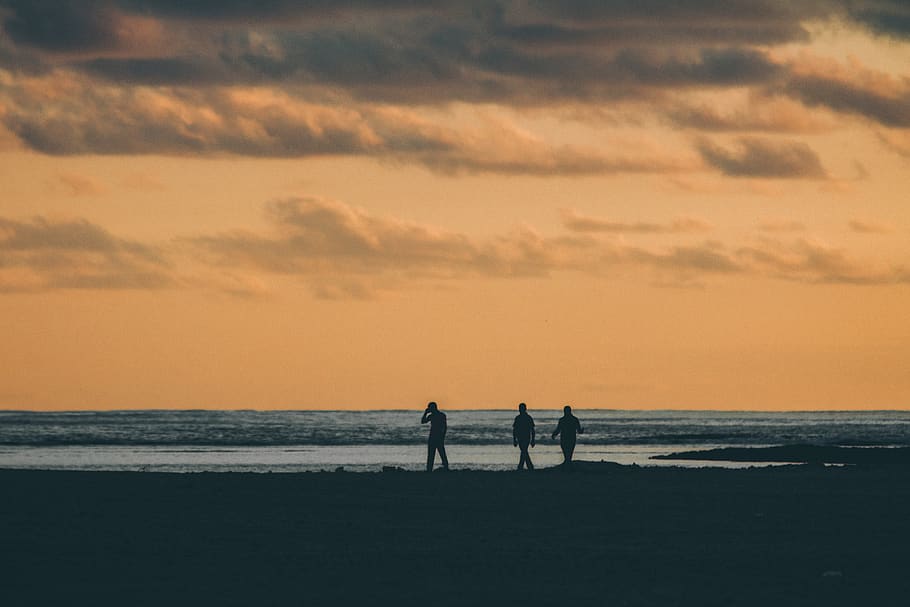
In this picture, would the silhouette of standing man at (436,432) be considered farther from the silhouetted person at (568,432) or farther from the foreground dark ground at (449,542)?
the foreground dark ground at (449,542)

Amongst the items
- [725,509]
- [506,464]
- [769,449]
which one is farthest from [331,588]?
[769,449]

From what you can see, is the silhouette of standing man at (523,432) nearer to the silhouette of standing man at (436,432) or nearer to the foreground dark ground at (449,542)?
→ the silhouette of standing man at (436,432)

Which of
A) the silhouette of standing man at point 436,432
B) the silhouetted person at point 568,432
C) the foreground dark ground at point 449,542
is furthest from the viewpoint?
the silhouetted person at point 568,432

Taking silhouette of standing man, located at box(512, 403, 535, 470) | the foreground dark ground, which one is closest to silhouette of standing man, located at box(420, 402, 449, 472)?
silhouette of standing man, located at box(512, 403, 535, 470)

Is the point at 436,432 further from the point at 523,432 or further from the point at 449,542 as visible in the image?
the point at 449,542

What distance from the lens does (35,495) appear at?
25.0 meters

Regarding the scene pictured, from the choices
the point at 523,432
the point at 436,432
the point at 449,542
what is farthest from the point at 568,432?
the point at 449,542

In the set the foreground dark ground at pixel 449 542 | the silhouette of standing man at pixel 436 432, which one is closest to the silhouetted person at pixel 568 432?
the silhouette of standing man at pixel 436 432

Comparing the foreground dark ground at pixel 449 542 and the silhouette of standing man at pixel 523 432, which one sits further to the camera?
the silhouette of standing man at pixel 523 432

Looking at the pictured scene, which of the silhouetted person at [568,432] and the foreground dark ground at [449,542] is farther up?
the silhouetted person at [568,432]

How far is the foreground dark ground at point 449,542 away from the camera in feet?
46.0

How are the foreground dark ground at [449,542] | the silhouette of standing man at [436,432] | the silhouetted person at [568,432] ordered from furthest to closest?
1. the silhouetted person at [568,432]
2. the silhouette of standing man at [436,432]
3. the foreground dark ground at [449,542]

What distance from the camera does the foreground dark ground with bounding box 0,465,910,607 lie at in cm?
1402

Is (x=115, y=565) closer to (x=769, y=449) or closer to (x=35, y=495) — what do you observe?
(x=35, y=495)
